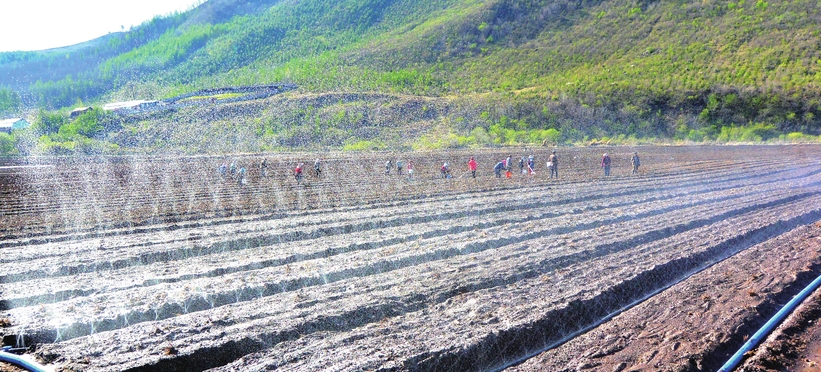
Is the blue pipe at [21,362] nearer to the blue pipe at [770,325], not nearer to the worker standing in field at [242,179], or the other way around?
the blue pipe at [770,325]

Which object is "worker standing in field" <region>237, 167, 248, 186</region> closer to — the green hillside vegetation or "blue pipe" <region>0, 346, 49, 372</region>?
"blue pipe" <region>0, 346, 49, 372</region>

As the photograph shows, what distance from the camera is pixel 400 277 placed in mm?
10750

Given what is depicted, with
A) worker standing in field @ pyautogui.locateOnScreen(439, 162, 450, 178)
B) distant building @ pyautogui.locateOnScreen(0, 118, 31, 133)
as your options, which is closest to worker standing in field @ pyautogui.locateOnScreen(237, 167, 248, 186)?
worker standing in field @ pyautogui.locateOnScreen(439, 162, 450, 178)

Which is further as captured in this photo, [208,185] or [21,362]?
[208,185]

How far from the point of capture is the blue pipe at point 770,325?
7.35 metres

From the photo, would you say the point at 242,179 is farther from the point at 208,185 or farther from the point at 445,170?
the point at 445,170

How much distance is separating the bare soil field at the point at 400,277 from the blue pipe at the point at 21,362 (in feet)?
0.88

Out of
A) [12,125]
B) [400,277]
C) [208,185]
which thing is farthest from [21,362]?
[12,125]

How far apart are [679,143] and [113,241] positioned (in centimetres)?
5073

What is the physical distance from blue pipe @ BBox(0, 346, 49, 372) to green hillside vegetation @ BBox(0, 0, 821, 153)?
43.7 m

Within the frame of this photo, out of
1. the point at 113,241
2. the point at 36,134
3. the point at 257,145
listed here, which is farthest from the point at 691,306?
the point at 36,134

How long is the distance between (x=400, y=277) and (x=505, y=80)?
229 feet

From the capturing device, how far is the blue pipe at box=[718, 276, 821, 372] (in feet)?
24.1

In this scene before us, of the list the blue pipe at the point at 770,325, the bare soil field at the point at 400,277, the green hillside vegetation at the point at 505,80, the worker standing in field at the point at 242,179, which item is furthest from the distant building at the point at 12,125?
the blue pipe at the point at 770,325
